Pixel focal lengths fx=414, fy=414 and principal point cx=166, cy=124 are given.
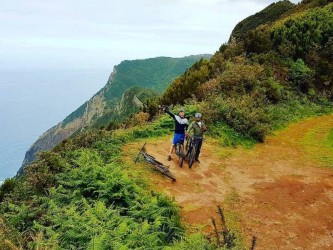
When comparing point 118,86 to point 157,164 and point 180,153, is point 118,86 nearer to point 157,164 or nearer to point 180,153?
point 180,153

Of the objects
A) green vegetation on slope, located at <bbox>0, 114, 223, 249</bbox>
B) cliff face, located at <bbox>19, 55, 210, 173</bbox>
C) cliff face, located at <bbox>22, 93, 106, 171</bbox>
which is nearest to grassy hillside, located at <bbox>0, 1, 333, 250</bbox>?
green vegetation on slope, located at <bbox>0, 114, 223, 249</bbox>

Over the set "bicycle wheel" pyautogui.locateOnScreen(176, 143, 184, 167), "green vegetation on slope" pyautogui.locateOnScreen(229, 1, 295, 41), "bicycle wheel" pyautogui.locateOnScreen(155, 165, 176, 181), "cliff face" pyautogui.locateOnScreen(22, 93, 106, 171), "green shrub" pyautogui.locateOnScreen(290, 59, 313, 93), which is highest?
"green vegetation on slope" pyautogui.locateOnScreen(229, 1, 295, 41)

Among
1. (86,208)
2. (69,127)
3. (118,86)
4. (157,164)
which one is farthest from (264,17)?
(69,127)

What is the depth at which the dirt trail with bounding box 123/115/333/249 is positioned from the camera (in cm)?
1038

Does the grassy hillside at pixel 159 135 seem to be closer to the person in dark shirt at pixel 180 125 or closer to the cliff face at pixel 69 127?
the person in dark shirt at pixel 180 125

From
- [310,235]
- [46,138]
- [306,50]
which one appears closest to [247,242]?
[310,235]

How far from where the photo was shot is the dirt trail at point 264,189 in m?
10.4

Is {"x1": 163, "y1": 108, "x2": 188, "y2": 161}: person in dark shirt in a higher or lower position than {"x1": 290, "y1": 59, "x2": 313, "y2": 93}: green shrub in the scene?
lower

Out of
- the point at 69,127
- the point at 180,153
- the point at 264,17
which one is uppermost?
the point at 264,17

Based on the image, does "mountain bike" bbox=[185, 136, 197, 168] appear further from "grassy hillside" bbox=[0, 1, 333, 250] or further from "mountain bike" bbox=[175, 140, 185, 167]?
"grassy hillside" bbox=[0, 1, 333, 250]

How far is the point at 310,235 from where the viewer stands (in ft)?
33.6

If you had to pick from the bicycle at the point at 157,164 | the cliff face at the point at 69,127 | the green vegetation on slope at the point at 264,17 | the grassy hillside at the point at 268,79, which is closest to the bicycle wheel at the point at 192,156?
the bicycle at the point at 157,164

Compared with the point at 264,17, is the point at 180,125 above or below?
below

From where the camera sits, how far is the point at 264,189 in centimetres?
1312
